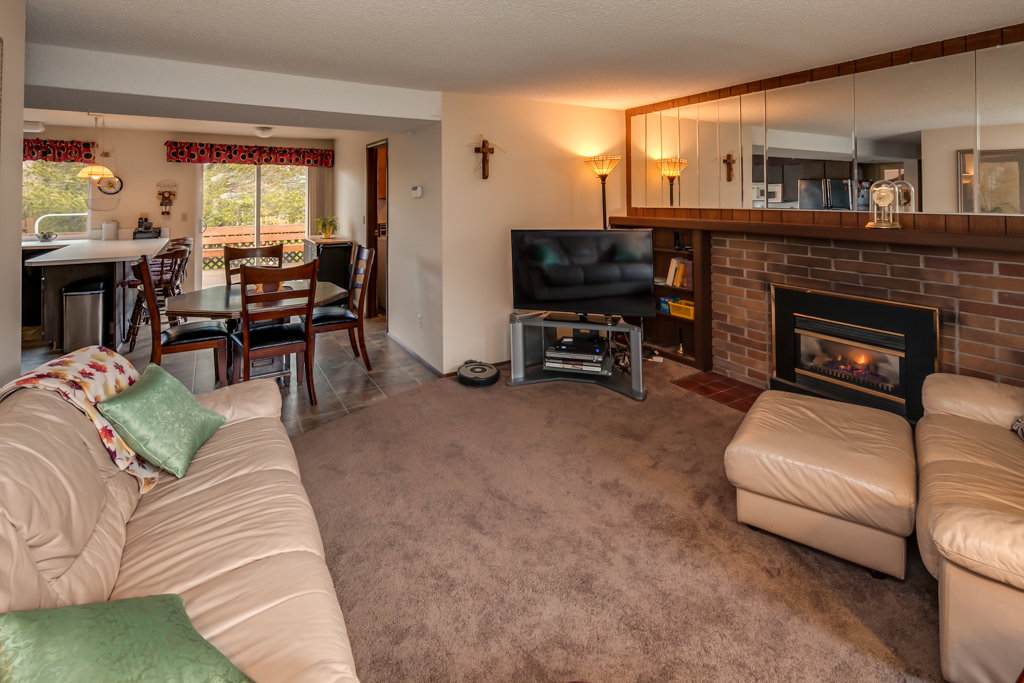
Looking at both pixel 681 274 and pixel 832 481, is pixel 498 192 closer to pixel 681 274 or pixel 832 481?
pixel 681 274

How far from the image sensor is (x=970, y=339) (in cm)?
306

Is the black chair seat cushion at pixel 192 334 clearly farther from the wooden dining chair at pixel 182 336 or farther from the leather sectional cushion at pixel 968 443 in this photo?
the leather sectional cushion at pixel 968 443

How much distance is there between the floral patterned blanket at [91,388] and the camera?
5.98ft

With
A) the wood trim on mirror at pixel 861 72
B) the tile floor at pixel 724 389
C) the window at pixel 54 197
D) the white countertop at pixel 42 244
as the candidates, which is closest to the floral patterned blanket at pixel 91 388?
the tile floor at pixel 724 389

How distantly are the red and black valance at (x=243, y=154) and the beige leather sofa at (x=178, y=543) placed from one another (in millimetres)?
7071

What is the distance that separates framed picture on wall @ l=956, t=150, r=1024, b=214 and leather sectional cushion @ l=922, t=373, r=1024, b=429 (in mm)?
1013

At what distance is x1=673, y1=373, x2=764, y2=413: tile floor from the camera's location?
13.1 feet

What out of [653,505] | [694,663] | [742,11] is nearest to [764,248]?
[742,11]

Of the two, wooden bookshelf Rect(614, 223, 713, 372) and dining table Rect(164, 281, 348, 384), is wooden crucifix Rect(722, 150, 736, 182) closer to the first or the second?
wooden bookshelf Rect(614, 223, 713, 372)

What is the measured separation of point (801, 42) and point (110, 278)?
5995 millimetres

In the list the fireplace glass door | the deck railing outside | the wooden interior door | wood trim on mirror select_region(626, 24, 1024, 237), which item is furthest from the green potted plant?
the fireplace glass door

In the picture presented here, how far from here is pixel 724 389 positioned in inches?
167

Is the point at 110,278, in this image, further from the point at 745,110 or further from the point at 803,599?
the point at 803,599

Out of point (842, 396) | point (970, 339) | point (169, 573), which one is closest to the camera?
point (169, 573)
